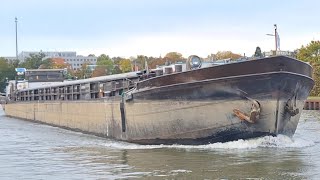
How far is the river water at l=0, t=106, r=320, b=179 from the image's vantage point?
1264 cm

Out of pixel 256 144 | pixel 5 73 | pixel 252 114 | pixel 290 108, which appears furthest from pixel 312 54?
pixel 5 73

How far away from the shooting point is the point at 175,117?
56.6 ft

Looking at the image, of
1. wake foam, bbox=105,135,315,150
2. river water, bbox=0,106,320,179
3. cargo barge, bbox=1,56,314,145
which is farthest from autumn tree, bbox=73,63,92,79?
wake foam, bbox=105,135,315,150

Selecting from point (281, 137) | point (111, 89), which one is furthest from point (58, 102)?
point (281, 137)

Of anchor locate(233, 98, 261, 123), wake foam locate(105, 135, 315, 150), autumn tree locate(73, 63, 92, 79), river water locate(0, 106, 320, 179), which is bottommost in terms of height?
river water locate(0, 106, 320, 179)

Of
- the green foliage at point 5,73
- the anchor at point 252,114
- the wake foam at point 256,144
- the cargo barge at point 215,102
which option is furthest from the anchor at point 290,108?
the green foliage at point 5,73

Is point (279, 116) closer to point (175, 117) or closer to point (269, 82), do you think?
point (269, 82)

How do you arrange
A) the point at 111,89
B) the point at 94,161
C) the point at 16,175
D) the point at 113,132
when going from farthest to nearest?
the point at 111,89 → the point at 113,132 → the point at 94,161 → the point at 16,175

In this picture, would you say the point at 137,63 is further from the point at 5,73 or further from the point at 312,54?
the point at 5,73

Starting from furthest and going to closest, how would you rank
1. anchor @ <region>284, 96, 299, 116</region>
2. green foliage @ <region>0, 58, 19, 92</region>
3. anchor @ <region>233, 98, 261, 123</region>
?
green foliage @ <region>0, 58, 19, 92</region>, anchor @ <region>284, 96, 299, 116</region>, anchor @ <region>233, 98, 261, 123</region>

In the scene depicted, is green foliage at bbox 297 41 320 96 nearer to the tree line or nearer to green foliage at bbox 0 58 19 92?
the tree line

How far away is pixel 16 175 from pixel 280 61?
25.5 feet

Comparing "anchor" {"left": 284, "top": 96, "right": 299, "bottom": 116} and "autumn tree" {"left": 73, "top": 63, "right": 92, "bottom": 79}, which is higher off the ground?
"autumn tree" {"left": 73, "top": 63, "right": 92, "bottom": 79}

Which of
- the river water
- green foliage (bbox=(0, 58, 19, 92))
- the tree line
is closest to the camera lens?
the river water
